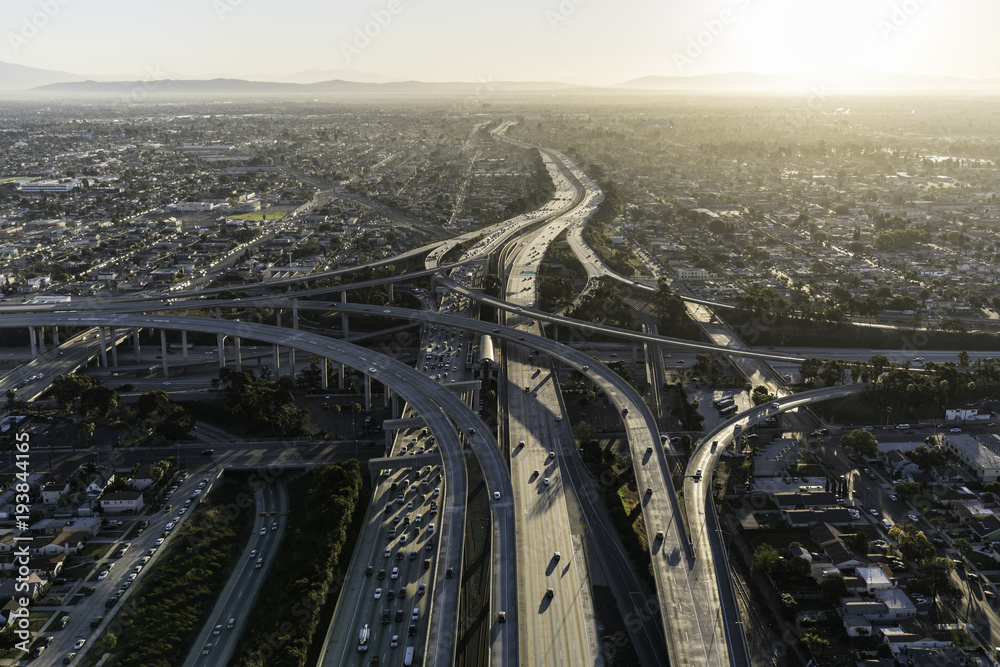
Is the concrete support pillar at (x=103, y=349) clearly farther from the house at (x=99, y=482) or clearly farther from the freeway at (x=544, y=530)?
the freeway at (x=544, y=530)

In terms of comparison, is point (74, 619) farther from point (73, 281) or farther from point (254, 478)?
point (73, 281)

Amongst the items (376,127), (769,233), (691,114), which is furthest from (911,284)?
(691,114)

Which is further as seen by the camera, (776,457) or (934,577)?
(776,457)

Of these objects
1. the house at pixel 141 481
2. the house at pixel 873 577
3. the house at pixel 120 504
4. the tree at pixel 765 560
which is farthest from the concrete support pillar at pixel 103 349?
the house at pixel 873 577

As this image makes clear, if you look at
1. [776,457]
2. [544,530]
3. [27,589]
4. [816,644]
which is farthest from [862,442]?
[27,589]

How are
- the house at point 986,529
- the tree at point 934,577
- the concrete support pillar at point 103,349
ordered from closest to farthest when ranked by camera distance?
the tree at point 934,577 → the house at point 986,529 → the concrete support pillar at point 103,349

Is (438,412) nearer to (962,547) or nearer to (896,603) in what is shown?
(896,603)

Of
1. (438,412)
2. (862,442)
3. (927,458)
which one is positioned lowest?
(927,458)
